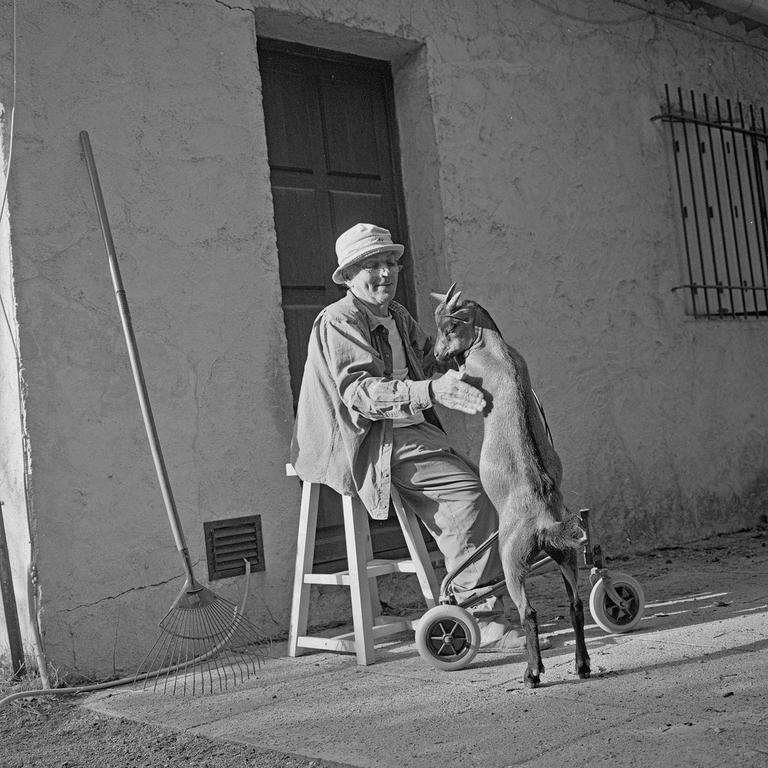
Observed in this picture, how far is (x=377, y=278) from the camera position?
423 centimetres

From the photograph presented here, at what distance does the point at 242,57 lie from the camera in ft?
16.2

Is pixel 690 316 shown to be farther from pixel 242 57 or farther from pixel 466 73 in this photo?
pixel 242 57

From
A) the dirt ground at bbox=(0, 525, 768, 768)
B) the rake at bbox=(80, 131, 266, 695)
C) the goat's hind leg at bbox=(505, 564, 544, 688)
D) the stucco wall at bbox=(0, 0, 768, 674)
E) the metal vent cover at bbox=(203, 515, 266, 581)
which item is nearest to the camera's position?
the dirt ground at bbox=(0, 525, 768, 768)

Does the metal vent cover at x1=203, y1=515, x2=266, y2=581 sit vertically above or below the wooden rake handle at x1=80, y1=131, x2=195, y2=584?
below

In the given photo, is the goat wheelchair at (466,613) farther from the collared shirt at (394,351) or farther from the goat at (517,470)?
the collared shirt at (394,351)

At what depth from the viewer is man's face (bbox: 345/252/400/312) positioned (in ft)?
13.9

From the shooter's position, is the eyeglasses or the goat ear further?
Result: the eyeglasses

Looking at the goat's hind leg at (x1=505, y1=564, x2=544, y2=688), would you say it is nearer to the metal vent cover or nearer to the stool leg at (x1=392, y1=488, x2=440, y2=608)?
the stool leg at (x1=392, y1=488, x2=440, y2=608)

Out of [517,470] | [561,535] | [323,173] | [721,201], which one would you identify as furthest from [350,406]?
[721,201]

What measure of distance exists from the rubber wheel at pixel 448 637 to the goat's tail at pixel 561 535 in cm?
49

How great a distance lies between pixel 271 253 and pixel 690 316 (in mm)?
3201

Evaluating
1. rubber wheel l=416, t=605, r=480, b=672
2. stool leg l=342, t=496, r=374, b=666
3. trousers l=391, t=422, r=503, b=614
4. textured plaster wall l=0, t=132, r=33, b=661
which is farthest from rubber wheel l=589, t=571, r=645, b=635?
textured plaster wall l=0, t=132, r=33, b=661

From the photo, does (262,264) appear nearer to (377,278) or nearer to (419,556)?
(377,278)

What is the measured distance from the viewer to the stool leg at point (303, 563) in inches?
172
